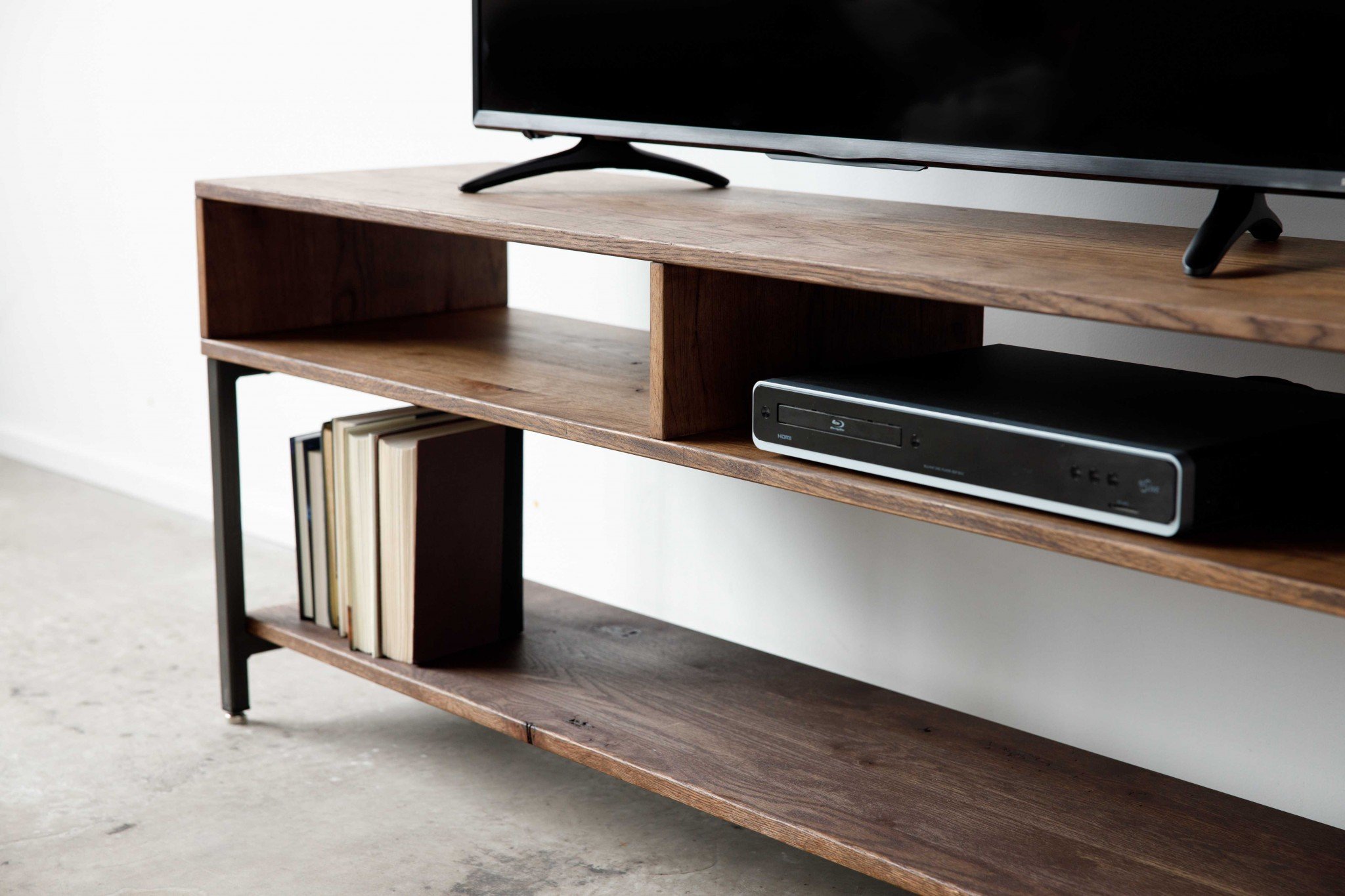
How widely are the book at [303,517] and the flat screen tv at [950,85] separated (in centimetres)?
46

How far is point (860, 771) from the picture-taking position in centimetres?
144

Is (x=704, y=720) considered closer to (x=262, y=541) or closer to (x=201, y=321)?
(x=201, y=321)

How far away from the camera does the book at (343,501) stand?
1.76 m

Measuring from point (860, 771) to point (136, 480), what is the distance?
6.93 ft

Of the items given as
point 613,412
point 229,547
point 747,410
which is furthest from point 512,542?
point 747,410

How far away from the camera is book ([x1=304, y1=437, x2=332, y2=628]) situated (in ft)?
5.97

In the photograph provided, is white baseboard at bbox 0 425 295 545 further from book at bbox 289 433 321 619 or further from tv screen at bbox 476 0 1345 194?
tv screen at bbox 476 0 1345 194

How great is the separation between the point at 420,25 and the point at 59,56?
1175mm

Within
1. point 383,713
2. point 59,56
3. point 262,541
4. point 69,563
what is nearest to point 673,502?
point 383,713

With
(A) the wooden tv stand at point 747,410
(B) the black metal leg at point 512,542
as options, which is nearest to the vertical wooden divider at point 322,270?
(A) the wooden tv stand at point 747,410

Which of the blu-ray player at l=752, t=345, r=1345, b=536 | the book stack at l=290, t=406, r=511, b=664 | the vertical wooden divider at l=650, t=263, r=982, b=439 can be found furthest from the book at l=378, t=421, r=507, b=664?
the blu-ray player at l=752, t=345, r=1345, b=536

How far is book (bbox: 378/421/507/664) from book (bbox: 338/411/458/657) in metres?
0.01

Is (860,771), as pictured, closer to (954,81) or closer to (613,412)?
(613,412)

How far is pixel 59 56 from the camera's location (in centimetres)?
296
